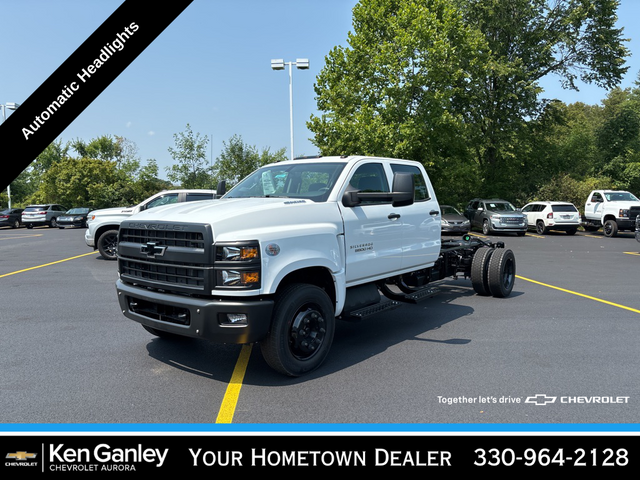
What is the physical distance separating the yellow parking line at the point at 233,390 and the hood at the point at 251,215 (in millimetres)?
1355

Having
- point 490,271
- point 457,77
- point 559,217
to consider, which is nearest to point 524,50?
point 457,77

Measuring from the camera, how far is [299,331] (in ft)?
14.8

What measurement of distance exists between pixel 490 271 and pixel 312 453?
582 centimetres

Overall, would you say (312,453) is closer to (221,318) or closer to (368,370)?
(221,318)

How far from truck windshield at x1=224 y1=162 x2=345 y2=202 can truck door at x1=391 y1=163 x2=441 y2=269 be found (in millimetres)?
1087

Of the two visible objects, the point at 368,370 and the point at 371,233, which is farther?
the point at 371,233

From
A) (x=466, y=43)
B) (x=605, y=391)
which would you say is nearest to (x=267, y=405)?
(x=605, y=391)

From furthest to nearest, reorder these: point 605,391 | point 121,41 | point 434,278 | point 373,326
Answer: point 434,278
point 373,326
point 605,391
point 121,41

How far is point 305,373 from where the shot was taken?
15.1 ft

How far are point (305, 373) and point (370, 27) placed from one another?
2829 cm

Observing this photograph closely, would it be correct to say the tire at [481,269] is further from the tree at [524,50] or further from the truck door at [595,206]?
the tree at [524,50]

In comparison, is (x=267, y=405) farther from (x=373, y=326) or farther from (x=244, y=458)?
(x=373, y=326)

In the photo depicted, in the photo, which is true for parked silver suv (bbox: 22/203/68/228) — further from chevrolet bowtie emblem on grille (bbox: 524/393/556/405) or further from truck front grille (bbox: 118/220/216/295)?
chevrolet bowtie emblem on grille (bbox: 524/393/556/405)

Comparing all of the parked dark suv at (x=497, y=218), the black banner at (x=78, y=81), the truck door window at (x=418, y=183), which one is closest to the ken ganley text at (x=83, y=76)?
the black banner at (x=78, y=81)
